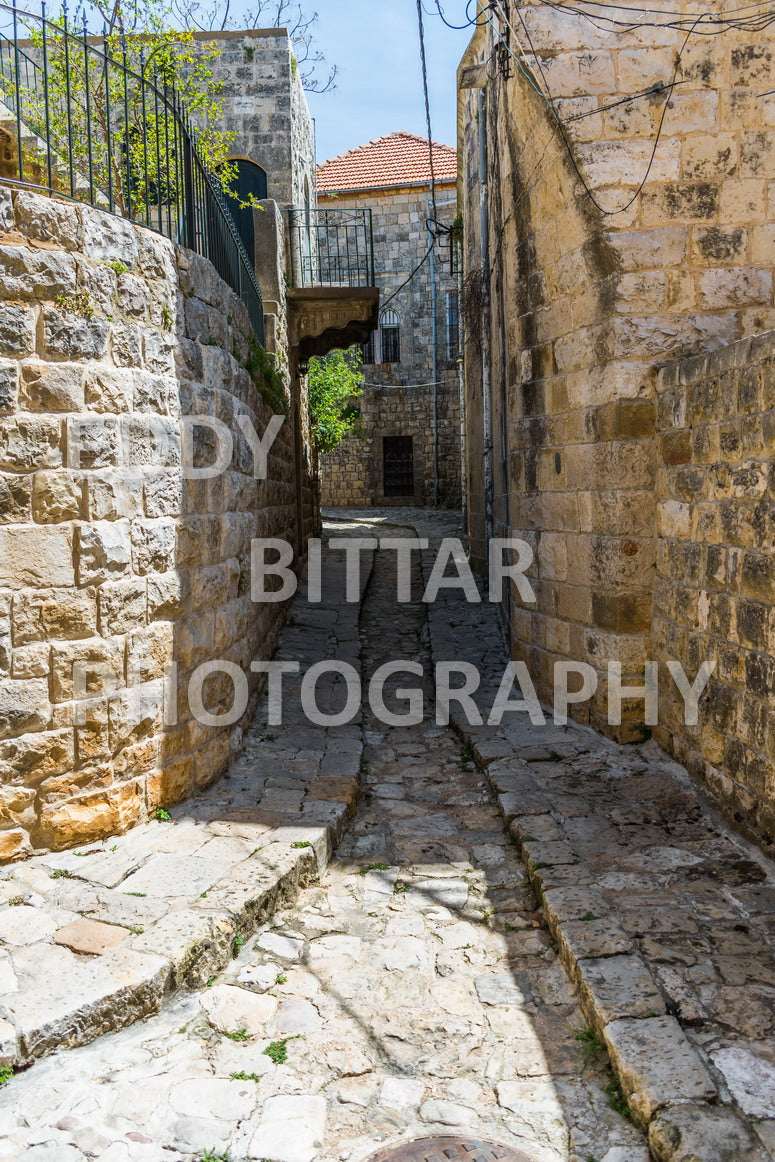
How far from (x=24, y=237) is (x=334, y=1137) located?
3.58 metres

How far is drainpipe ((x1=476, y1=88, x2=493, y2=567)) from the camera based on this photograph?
30.7 feet

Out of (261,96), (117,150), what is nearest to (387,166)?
(261,96)

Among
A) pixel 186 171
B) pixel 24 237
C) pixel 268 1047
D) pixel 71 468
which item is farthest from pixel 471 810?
pixel 186 171

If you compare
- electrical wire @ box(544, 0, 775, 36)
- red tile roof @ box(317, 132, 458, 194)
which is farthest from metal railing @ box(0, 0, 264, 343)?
red tile roof @ box(317, 132, 458, 194)

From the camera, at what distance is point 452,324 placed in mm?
22500

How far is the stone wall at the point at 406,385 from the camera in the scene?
72.9ft

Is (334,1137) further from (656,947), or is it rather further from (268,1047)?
(656,947)

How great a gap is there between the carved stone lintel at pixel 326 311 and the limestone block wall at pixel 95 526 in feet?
17.9

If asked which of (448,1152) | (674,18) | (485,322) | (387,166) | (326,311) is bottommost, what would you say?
(448,1152)

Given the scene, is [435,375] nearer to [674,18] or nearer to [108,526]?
[674,18]

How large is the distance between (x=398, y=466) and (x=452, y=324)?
12.0 feet

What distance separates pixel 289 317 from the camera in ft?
34.5

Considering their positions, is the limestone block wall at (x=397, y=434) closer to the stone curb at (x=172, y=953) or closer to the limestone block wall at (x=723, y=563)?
the limestone block wall at (x=723, y=563)

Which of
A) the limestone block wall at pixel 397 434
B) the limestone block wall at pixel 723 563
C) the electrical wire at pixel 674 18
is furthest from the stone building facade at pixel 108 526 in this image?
the limestone block wall at pixel 397 434
